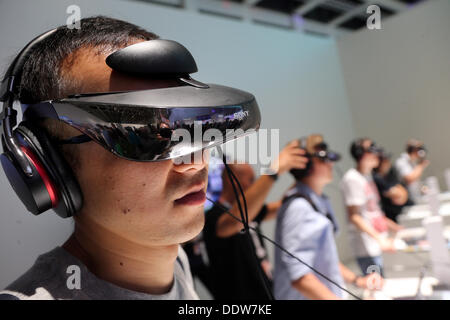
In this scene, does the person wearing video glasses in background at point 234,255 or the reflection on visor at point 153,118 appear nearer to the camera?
the reflection on visor at point 153,118

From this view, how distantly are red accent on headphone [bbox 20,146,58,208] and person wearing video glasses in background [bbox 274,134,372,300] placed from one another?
1.71 feet

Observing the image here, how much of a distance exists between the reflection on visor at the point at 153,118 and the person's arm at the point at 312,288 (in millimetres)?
460

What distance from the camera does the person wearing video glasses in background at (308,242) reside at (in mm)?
708

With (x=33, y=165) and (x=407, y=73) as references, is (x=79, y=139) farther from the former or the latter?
(x=407, y=73)

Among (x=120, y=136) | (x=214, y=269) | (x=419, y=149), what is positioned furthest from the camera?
(x=214, y=269)

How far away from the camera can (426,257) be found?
0.85m

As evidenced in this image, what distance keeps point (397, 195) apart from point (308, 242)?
1.91 meters

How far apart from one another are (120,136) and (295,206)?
1.93ft

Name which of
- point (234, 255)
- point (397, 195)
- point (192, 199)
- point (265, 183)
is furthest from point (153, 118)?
point (397, 195)

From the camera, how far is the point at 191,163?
15.6 inches

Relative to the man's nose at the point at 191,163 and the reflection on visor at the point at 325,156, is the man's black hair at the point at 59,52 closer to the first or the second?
the man's nose at the point at 191,163

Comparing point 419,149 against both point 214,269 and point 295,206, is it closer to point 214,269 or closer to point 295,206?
point 295,206

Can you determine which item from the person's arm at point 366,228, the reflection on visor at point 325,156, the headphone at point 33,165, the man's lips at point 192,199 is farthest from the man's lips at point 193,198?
the person's arm at point 366,228
